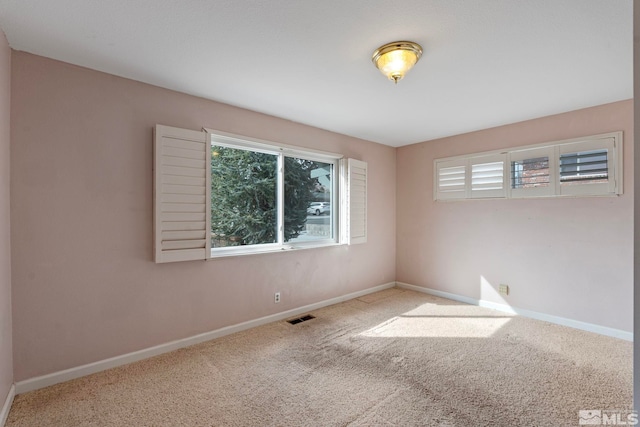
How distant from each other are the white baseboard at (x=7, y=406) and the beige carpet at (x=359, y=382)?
36 mm

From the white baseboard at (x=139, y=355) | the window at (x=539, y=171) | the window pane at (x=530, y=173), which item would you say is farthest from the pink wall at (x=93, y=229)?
the window pane at (x=530, y=173)

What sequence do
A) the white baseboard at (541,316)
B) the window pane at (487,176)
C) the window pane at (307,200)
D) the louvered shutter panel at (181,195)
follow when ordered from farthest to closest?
the window pane at (487,176)
the window pane at (307,200)
the white baseboard at (541,316)
the louvered shutter panel at (181,195)

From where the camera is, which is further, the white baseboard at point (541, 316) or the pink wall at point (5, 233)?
the white baseboard at point (541, 316)

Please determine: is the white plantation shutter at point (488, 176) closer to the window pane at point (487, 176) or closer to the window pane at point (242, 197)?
the window pane at point (487, 176)

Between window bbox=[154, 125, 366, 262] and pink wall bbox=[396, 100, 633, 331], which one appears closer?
window bbox=[154, 125, 366, 262]

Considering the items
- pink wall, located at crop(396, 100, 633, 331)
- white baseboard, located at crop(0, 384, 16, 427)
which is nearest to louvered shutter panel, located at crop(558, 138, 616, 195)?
pink wall, located at crop(396, 100, 633, 331)

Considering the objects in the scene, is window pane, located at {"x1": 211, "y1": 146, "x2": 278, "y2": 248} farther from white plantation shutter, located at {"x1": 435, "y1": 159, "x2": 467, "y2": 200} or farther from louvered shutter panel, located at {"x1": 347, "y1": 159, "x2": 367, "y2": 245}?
white plantation shutter, located at {"x1": 435, "y1": 159, "x2": 467, "y2": 200}

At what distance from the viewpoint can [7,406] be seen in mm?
1901

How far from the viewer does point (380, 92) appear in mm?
2805

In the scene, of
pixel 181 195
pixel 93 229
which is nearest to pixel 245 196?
pixel 181 195

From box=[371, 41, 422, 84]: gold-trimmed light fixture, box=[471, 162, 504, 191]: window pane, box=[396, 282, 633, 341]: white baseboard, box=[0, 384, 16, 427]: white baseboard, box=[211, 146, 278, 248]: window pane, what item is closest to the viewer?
box=[0, 384, 16, 427]: white baseboard

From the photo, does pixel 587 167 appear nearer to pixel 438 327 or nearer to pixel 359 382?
pixel 438 327

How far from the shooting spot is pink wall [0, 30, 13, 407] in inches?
73.4

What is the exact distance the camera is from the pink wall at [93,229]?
6.95 feet
